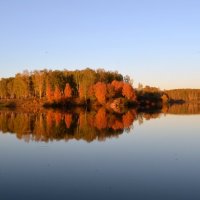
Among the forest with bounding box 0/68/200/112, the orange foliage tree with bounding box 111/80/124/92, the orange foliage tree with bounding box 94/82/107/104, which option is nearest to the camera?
the forest with bounding box 0/68/200/112

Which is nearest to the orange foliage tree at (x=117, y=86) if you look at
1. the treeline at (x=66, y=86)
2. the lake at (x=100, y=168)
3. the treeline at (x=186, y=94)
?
the treeline at (x=66, y=86)

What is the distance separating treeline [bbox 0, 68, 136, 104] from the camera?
259 ft

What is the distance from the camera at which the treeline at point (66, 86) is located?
7900 centimetres

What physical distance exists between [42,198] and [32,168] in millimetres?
4276

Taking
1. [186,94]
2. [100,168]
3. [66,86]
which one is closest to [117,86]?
[66,86]

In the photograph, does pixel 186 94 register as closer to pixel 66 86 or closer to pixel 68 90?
pixel 66 86

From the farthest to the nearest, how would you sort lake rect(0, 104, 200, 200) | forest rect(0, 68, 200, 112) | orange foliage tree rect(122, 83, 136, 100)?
orange foliage tree rect(122, 83, 136, 100)
forest rect(0, 68, 200, 112)
lake rect(0, 104, 200, 200)

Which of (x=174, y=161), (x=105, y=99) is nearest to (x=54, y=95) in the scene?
(x=105, y=99)

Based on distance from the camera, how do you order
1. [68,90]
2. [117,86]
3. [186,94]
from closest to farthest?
[68,90]
[117,86]
[186,94]

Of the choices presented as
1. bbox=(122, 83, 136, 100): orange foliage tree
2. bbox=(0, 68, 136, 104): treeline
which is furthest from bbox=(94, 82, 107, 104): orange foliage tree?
bbox=(122, 83, 136, 100): orange foliage tree

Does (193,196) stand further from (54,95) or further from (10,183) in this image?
(54,95)

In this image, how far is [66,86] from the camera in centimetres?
8150

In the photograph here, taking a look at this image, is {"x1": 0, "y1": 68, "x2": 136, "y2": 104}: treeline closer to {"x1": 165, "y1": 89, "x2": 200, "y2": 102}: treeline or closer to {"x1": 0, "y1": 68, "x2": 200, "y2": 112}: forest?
{"x1": 0, "y1": 68, "x2": 200, "y2": 112}: forest

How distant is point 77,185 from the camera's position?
10.9 meters
